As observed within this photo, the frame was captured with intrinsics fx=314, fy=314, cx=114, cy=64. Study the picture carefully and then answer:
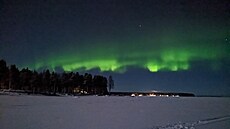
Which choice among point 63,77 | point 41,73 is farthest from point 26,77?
point 63,77

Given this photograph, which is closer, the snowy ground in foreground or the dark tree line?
the snowy ground in foreground

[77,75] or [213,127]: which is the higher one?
[77,75]

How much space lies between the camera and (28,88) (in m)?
118

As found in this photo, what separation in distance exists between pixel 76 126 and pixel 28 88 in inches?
4192

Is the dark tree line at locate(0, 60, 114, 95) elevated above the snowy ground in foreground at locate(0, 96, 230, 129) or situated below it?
above

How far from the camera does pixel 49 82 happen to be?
415 feet

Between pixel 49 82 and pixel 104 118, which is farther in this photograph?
pixel 49 82

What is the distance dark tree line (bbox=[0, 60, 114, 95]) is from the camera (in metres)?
104

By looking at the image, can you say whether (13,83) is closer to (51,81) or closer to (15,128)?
(51,81)

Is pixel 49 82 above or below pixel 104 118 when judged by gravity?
above

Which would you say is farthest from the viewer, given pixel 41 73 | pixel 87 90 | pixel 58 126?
pixel 87 90

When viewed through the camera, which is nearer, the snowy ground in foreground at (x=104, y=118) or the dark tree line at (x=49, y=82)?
the snowy ground in foreground at (x=104, y=118)

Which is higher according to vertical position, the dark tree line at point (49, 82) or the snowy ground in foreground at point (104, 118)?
the dark tree line at point (49, 82)

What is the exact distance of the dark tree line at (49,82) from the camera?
10393cm
